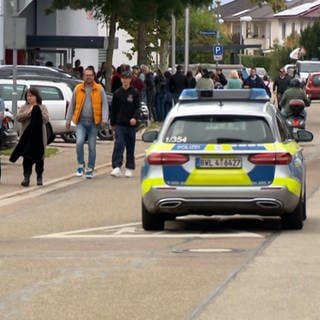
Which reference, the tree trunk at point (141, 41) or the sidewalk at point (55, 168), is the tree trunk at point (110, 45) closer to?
the tree trunk at point (141, 41)

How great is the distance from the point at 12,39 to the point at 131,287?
1627cm

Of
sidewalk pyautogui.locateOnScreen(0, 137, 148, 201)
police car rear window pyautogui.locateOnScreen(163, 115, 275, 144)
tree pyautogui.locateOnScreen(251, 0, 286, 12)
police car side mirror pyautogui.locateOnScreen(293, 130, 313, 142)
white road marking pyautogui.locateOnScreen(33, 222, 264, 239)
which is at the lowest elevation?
sidewalk pyautogui.locateOnScreen(0, 137, 148, 201)

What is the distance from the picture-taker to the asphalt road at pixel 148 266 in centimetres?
977

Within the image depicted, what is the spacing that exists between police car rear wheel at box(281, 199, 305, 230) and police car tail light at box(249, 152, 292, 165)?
23.5 inches

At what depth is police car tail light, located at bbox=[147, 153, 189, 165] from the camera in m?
14.2

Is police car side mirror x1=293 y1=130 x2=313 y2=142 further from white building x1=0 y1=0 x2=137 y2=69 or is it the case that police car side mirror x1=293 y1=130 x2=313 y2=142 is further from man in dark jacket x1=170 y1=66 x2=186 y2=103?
white building x1=0 y1=0 x2=137 y2=69

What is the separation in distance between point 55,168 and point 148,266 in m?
12.8

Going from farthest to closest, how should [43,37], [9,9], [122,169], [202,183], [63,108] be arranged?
[43,37]
[9,9]
[63,108]
[122,169]
[202,183]

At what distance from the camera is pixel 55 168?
24609 mm

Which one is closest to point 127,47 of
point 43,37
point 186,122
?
point 43,37

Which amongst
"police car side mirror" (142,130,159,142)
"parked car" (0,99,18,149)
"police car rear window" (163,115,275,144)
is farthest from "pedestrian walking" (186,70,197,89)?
"police car rear window" (163,115,275,144)

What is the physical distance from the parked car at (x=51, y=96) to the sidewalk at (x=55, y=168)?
0.59 meters

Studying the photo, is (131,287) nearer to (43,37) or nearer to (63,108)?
(63,108)

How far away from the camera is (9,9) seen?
114 ft
